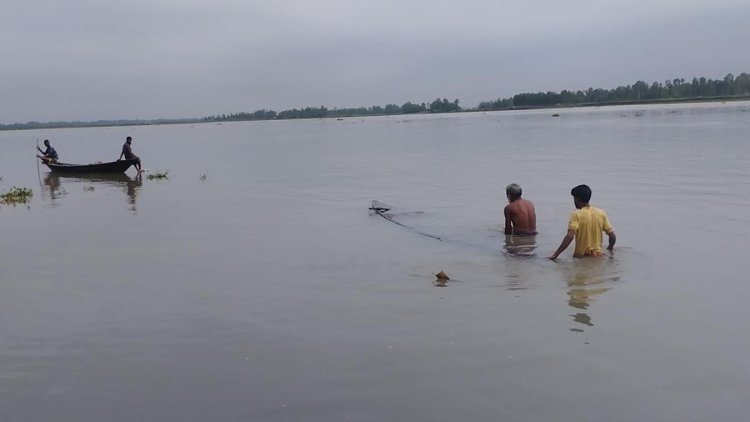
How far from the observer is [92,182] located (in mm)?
26281

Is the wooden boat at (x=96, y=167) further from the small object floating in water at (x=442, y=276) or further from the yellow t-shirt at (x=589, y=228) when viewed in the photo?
the yellow t-shirt at (x=589, y=228)

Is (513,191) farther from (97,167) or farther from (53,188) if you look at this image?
(97,167)

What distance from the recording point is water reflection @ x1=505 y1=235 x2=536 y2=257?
34.5 ft

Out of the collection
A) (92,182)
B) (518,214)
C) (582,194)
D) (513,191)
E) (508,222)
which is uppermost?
(582,194)

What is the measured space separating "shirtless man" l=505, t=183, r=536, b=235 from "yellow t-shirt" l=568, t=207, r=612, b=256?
169 cm

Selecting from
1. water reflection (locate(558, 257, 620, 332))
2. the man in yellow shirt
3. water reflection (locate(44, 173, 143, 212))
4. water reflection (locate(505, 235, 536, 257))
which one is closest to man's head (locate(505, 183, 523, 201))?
water reflection (locate(505, 235, 536, 257))

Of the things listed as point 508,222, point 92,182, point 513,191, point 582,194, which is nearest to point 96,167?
point 92,182

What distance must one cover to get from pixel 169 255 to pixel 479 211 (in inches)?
319

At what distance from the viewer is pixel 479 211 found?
16016 mm

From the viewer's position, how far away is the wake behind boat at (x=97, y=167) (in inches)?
1074

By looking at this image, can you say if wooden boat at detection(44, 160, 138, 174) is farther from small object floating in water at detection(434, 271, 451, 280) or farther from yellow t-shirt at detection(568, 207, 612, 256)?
yellow t-shirt at detection(568, 207, 612, 256)

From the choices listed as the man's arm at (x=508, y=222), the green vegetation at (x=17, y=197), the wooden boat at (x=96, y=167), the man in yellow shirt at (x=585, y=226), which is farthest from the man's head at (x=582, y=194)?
the wooden boat at (x=96, y=167)

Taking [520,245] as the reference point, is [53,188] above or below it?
above

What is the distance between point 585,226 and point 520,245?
2.17 meters
